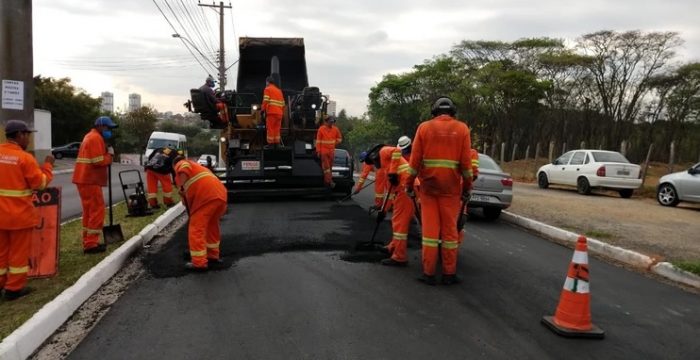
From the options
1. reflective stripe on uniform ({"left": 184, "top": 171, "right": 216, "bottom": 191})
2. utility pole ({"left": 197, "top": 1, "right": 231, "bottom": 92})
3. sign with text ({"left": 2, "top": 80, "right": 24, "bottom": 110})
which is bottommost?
reflective stripe on uniform ({"left": 184, "top": 171, "right": 216, "bottom": 191})

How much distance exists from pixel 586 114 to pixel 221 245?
103 ft

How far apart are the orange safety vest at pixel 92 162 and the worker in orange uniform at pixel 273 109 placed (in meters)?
4.44

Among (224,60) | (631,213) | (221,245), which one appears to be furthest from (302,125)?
(224,60)

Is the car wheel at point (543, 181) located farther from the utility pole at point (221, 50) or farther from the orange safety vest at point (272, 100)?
the utility pole at point (221, 50)

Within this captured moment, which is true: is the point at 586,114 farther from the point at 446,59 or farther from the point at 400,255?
the point at 400,255

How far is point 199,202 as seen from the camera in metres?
5.89

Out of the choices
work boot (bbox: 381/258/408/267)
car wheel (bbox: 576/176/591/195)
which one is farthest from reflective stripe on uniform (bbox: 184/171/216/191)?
car wheel (bbox: 576/176/591/195)

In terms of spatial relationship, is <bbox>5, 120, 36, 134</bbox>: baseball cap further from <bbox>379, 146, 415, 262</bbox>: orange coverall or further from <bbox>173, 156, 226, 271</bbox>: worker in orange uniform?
<bbox>379, 146, 415, 262</bbox>: orange coverall

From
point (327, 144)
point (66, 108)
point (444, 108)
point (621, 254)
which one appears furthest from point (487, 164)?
point (66, 108)

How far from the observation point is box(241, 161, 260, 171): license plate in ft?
37.2

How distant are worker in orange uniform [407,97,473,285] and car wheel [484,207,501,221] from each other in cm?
506

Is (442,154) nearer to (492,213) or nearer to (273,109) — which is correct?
(492,213)

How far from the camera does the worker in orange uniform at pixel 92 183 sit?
6.42 meters

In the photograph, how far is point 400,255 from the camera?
247 inches
